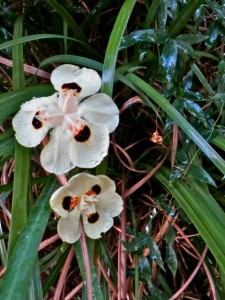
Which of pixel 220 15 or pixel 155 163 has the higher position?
pixel 220 15

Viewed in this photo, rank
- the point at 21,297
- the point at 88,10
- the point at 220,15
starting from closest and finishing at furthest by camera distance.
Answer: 1. the point at 21,297
2. the point at 220,15
3. the point at 88,10

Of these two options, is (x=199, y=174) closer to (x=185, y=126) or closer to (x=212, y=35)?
(x=185, y=126)

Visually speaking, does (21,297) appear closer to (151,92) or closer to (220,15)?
(151,92)

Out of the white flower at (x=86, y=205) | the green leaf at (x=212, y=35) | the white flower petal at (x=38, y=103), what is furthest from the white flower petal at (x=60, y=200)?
the green leaf at (x=212, y=35)

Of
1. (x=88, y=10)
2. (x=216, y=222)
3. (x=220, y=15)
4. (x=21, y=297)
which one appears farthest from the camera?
(x=88, y=10)

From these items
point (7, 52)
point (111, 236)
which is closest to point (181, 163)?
point (111, 236)

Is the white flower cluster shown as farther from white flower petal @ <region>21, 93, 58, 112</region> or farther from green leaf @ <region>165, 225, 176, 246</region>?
green leaf @ <region>165, 225, 176, 246</region>

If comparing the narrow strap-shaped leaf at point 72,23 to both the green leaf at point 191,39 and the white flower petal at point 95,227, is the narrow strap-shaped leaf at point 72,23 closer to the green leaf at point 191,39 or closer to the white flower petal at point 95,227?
the green leaf at point 191,39
